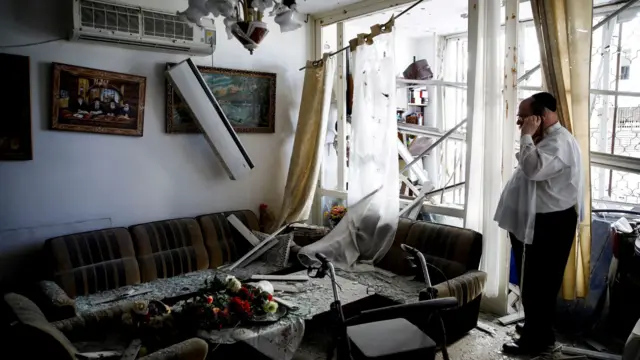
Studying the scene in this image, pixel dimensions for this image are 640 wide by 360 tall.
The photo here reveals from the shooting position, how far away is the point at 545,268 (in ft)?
8.21

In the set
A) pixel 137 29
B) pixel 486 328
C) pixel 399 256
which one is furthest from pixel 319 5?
pixel 486 328

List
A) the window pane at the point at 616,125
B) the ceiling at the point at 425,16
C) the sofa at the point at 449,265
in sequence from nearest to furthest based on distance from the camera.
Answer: the sofa at the point at 449,265
the window pane at the point at 616,125
the ceiling at the point at 425,16

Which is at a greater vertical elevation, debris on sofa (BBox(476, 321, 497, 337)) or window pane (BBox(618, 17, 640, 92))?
window pane (BBox(618, 17, 640, 92))

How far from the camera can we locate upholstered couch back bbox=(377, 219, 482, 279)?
9.35 ft

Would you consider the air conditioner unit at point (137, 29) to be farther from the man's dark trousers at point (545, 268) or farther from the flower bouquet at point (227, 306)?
the man's dark trousers at point (545, 268)

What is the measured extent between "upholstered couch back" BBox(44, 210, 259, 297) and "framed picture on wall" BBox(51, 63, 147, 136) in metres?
0.78

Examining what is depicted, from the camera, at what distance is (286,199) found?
410 centimetres

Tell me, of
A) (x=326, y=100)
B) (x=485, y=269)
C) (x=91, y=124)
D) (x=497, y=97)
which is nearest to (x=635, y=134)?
(x=497, y=97)

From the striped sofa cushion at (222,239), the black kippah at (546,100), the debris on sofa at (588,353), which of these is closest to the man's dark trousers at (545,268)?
the debris on sofa at (588,353)

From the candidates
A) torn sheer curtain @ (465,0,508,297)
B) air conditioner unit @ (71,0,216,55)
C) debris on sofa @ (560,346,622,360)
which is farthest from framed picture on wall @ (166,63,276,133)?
debris on sofa @ (560,346,622,360)

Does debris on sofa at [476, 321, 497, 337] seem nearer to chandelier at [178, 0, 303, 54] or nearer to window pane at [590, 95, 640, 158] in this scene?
window pane at [590, 95, 640, 158]

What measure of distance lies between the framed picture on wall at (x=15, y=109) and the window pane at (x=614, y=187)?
156 inches

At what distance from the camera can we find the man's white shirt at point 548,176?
2.35 m

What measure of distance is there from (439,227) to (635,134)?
151 cm
